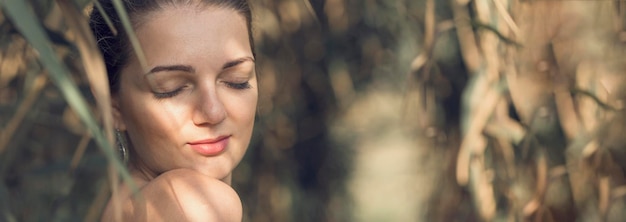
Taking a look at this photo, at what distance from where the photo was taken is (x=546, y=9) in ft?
5.93

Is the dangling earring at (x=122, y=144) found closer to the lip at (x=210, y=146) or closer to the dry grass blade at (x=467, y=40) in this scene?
the lip at (x=210, y=146)

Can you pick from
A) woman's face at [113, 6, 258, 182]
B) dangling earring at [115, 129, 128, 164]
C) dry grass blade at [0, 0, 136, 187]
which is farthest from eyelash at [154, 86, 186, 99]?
dry grass blade at [0, 0, 136, 187]

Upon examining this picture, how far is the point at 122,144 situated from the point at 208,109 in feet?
0.56

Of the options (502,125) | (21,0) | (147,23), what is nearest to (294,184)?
(502,125)

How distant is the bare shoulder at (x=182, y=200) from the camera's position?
1011mm

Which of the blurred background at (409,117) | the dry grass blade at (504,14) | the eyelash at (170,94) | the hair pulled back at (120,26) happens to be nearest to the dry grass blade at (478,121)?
the blurred background at (409,117)

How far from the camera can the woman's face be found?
1.05m

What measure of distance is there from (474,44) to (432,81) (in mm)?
221

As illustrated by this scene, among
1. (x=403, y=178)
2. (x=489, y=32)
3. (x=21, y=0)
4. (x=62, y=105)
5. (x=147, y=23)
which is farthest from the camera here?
(x=403, y=178)

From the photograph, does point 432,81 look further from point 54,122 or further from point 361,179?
point 54,122

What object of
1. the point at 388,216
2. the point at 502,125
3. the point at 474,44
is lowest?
the point at 388,216

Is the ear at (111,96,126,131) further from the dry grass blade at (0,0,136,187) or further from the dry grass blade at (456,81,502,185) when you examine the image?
the dry grass blade at (456,81,502,185)

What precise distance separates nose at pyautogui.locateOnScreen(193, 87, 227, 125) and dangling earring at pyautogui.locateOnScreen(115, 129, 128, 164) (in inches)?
5.0

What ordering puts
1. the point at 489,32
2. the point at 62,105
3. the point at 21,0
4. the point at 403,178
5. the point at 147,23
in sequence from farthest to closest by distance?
the point at 403,178 < the point at 62,105 < the point at 489,32 < the point at 147,23 < the point at 21,0
